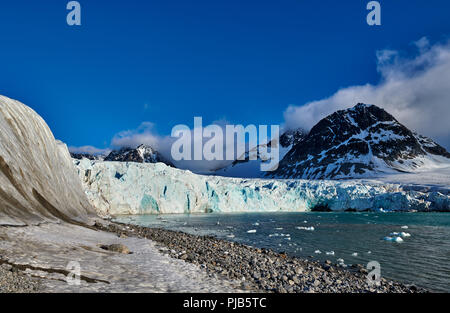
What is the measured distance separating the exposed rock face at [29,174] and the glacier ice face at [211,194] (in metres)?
31.3

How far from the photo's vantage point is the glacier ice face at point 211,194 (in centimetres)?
5609

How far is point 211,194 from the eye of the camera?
228 feet

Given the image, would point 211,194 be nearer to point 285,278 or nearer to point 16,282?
point 285,278

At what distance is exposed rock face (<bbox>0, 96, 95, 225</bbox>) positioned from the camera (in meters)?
13.6

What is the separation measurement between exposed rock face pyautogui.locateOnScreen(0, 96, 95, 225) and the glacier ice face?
3132cm

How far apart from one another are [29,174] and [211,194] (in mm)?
53884

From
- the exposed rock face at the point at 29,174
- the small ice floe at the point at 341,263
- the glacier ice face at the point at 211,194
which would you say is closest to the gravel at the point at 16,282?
the exposed rock face at the point at 29,174

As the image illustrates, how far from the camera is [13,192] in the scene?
45.7ft

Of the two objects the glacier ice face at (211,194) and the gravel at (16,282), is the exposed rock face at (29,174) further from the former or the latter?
the glacier ice face at (211,194)

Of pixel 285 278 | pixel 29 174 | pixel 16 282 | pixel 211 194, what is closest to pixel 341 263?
pixel 285 278

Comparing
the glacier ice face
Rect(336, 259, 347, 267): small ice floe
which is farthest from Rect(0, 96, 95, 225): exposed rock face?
the glacier ice face
